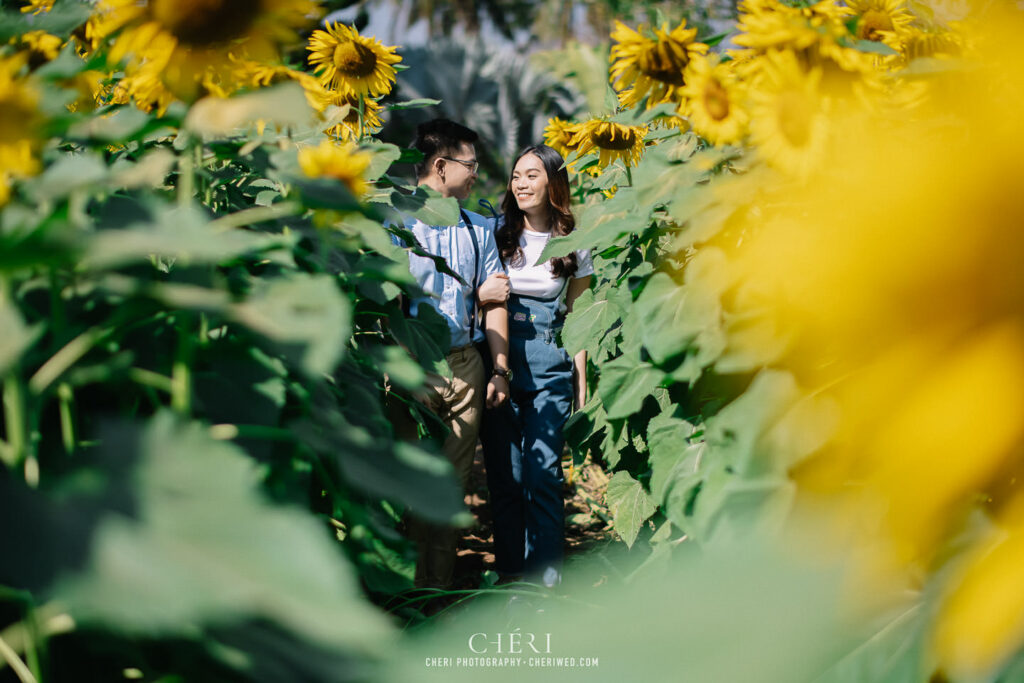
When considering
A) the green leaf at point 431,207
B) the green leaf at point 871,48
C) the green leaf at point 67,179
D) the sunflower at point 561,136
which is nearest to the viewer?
the green leaf at point 67,179

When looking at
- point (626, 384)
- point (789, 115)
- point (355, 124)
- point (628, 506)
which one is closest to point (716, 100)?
point (789, 115)

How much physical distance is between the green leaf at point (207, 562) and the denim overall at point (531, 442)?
191 cm

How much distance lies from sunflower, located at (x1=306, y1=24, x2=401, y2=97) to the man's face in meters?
0.61

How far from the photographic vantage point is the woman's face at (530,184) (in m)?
2.48

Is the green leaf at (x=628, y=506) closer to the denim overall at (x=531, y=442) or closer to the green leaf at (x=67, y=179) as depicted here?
the denim overall at (x=531, y=442)

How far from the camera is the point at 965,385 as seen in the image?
533 mm

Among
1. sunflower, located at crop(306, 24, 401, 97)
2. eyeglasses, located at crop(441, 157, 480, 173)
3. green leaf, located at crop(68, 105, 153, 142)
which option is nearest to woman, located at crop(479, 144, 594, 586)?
eyeglasses, located at crop(441, 157, 480, 173)

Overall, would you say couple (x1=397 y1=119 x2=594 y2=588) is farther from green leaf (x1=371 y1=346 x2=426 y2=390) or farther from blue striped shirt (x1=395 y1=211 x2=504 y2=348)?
green leaf (x1=371 y1=346 x2=426 y2=390)

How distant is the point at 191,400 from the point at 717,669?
433 millimetres

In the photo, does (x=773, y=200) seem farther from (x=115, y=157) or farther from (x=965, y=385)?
(x=115, y=157)

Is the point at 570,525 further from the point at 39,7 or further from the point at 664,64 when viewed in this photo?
the point at 39,7

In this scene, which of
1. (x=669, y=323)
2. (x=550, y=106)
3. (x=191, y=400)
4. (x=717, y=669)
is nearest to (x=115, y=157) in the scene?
(x=191, y=400)

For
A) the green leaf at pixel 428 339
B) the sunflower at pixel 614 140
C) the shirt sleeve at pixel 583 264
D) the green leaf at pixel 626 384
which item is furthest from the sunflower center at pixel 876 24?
the shirt sleeve at pixel 583 264

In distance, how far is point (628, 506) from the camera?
62.4 inches
